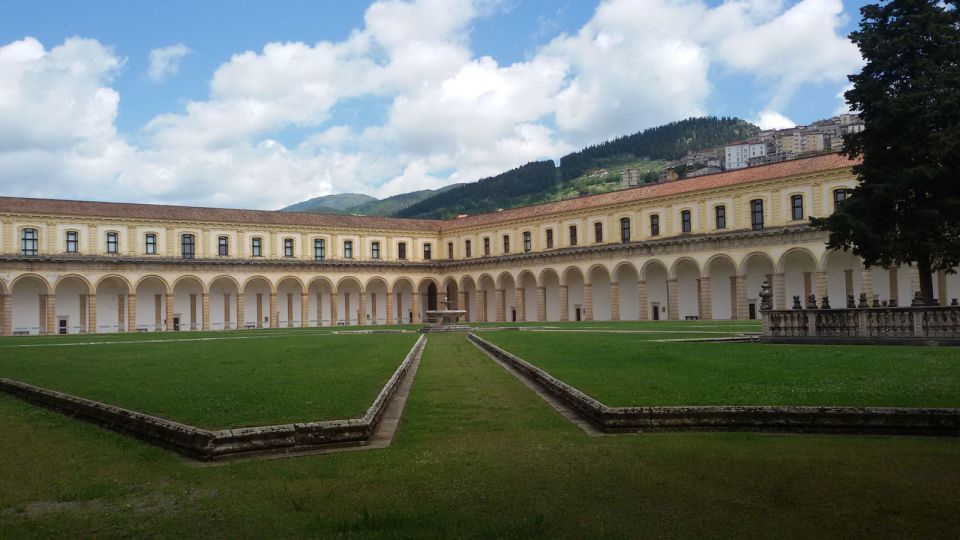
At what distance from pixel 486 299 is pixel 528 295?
4849 millimetres

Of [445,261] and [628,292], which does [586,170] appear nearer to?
[445,261]

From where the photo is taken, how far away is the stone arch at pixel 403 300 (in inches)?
2591

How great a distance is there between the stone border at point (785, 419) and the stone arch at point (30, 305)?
51.1 meters

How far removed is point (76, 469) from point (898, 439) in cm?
875

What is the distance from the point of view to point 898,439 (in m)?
7.66

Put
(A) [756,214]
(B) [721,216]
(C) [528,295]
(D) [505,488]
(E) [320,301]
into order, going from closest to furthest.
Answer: (D) [505,488] → (A) [756,214] → (B) [721,216] → (E) [320,301] → (C) [528,295]

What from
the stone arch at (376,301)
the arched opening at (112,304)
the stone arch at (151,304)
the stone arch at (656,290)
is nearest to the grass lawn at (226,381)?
the arched opening at (112,304)

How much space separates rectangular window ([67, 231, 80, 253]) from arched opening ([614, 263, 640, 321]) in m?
39.9

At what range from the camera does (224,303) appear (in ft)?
188

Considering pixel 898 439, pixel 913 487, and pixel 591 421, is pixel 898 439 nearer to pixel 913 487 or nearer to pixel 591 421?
pixel 913 487

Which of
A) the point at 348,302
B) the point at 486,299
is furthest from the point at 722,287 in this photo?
the point at 348,302

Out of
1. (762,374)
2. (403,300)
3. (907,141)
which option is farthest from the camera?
(403,300)

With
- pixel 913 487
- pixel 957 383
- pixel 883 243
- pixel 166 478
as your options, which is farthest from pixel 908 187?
pixel 166 478

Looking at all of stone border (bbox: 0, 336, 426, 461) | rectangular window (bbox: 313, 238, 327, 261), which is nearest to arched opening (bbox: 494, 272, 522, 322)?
rectangular window (bbox: 313, 238, 327, 261)
